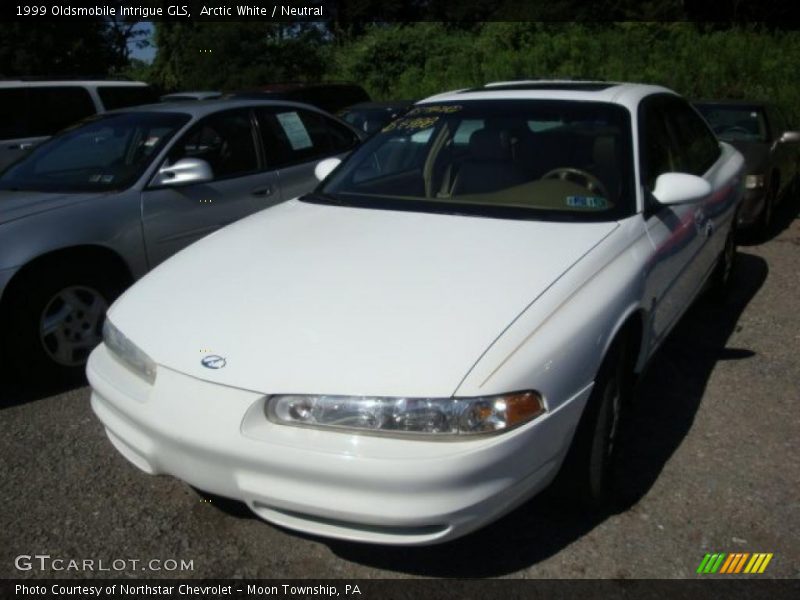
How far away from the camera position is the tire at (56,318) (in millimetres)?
3746

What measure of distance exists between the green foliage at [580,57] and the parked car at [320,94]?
433 cm

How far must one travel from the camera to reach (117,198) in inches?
165

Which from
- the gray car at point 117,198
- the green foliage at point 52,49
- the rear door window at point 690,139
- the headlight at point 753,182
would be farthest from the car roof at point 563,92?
the green foliage at point 52,49

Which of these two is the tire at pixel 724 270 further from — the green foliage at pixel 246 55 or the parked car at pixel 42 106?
the green foliage at pixel 246 55

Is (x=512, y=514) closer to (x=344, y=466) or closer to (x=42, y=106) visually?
(x=344, y=466)

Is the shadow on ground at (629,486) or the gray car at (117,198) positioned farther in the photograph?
the gray car at (117,198)

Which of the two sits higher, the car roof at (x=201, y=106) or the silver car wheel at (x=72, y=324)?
the car roof at (x=201, y=106)

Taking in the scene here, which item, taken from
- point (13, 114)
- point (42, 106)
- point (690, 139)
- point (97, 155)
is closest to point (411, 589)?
point (690, 139)

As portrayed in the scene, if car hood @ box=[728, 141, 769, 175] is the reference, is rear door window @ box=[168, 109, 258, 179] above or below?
above

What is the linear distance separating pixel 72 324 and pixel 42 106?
187 inches

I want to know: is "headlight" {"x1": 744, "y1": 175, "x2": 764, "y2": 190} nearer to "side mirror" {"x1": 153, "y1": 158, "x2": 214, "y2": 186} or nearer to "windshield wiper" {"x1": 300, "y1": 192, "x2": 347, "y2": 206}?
"windshield wiper" {"x1": 300, "y1": 192, "x2": 347, "y2": 206}

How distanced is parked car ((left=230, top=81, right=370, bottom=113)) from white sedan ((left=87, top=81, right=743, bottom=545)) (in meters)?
8.19

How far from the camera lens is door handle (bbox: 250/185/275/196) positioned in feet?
16.0

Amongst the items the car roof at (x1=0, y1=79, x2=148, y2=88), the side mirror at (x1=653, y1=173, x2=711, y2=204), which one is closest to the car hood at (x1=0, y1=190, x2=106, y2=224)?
the side mirror at (x1=653, y1=173, x2=711, y2=204)
